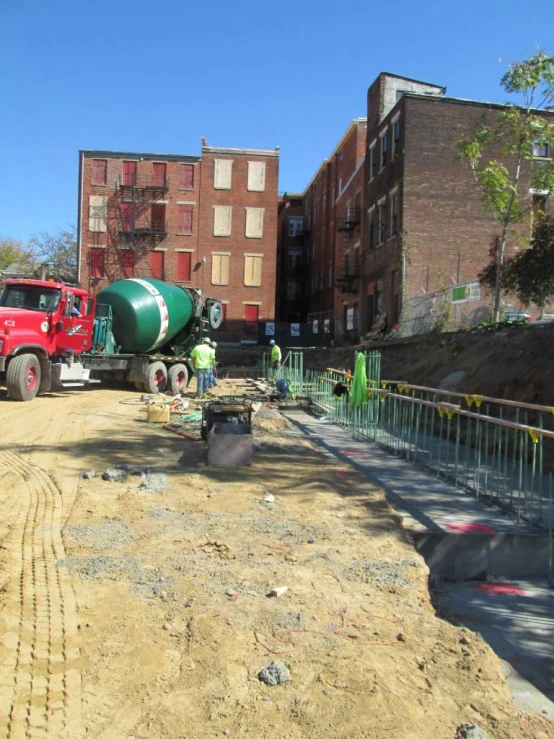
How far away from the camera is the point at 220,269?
4597 cm

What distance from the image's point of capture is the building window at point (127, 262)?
45.2 m

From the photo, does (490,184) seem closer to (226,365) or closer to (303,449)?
(303,449)

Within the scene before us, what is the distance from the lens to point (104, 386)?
819 inches

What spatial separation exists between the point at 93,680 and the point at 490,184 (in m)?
16.8

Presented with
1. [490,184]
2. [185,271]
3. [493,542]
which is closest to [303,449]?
[493,542]

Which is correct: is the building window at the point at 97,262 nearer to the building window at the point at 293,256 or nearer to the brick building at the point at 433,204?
the building window at the point at 293,256

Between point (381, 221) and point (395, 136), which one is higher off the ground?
point (395, 136)

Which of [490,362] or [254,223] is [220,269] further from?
[490,362]

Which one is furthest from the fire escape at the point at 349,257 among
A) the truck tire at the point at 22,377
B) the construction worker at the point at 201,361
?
the truck tire at the point at 22,377

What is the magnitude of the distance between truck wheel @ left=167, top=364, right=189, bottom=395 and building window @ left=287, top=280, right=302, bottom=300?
36831mm

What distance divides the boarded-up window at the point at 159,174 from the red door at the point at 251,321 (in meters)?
11.3

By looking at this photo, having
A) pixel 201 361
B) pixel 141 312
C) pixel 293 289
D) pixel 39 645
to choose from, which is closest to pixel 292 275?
pixel 293 289

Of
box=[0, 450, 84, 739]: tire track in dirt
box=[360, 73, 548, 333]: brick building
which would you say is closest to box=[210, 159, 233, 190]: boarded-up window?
box=[360, 73, 548, 333]: brick building

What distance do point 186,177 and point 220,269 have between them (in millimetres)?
7368
